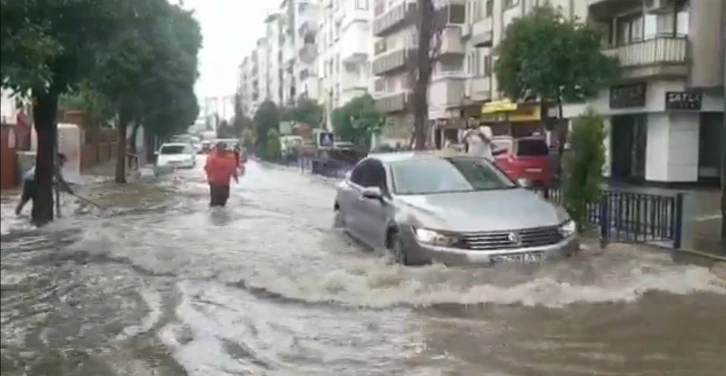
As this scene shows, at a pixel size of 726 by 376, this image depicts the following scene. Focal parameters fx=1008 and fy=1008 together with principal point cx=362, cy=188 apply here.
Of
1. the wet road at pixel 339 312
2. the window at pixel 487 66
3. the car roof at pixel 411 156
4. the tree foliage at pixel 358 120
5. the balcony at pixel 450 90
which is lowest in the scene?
the wet road at pixel 339 312

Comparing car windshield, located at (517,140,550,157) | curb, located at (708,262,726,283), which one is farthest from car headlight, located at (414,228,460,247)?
car windshield, located at (517,140,550,157)

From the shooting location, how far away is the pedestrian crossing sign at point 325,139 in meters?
39.6

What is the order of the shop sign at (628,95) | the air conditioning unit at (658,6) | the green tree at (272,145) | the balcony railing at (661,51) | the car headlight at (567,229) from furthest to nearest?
the green tree at (272,145)
the shop sign at (628,95)
the air conditioning unit at (658,6)
the balcony railing at (661,51)
the car headlight at (567,229)

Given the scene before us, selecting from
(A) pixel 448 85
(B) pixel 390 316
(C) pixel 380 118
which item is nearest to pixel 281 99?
(C) pixel 380 118

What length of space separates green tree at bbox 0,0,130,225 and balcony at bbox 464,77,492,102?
34.0m

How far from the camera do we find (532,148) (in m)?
28.7

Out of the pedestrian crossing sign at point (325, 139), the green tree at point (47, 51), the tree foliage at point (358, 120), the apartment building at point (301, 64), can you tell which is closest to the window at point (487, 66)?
the tree foliage at point (358, 120)

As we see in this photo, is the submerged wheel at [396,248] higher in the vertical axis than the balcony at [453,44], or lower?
lower

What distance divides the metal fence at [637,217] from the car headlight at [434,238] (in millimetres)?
4093

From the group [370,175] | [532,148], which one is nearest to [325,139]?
[532,148]

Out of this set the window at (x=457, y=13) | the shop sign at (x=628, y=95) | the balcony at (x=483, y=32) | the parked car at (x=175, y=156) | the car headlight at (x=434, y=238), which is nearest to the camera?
the car headlight at (x=434, y=238)

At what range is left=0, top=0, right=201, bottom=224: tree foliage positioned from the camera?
3.18 m

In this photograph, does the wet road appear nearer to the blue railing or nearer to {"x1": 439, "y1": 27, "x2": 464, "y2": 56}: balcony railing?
the blue railing

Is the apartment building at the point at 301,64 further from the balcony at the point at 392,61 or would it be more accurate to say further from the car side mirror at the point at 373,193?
the car side mirror at the point at 373,193
